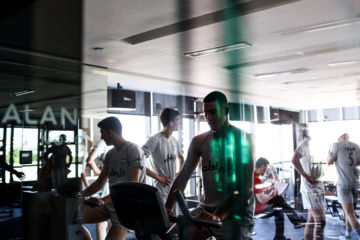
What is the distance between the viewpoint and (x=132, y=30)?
3.69 metres

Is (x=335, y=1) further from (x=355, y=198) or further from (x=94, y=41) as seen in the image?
(x=355, y=198)

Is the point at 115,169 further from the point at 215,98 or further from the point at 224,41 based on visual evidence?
the point at 224,41

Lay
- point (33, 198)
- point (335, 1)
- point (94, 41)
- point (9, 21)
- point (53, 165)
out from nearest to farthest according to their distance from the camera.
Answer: point (335, 1) < point (9, 21) < point (94, 41) < point (33, 198) < point (53, 165)

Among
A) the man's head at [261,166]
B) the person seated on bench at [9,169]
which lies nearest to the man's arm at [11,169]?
the person seated on bench at [9,169]

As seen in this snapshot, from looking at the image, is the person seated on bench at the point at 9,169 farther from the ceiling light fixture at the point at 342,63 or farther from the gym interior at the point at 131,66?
the ceiling light fixture at the point at 342,63

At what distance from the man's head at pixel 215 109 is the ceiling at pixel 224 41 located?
1197 millimetres

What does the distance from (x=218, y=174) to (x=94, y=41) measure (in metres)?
2.55

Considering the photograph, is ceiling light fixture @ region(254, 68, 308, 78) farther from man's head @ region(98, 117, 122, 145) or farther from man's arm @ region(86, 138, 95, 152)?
man's head @ region(98, 117, 122, 145)

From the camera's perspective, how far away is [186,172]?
82.8 inches

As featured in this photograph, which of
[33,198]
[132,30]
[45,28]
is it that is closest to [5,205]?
[33,198]

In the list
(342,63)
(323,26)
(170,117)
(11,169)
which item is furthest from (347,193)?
(11,169)

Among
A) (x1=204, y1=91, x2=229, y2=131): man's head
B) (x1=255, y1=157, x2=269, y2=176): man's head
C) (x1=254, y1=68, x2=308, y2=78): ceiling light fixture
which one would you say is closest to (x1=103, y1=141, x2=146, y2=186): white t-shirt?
(x1=204, y1=91, x2=229, y2=131): man's head

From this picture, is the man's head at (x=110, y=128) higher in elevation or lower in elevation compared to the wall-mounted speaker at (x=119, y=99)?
lower

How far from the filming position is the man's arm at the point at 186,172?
195 centimetres
